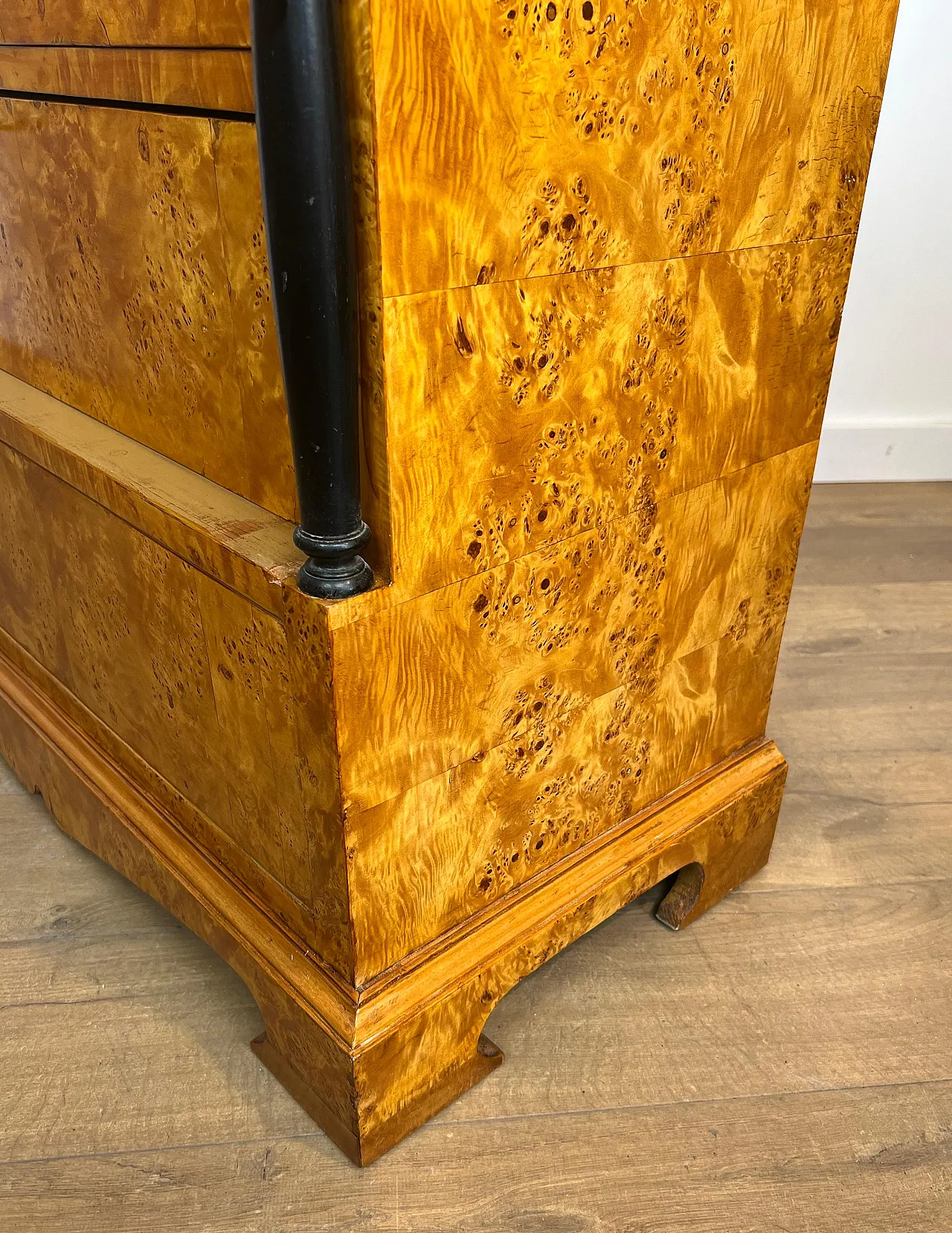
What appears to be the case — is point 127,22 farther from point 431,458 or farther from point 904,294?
point 904,294

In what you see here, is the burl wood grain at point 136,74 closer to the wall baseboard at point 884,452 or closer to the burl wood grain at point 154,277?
the burl wood grain at point 154,277

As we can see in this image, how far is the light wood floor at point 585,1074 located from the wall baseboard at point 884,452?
48.7 inches

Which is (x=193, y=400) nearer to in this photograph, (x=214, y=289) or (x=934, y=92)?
(x=214, y=289)

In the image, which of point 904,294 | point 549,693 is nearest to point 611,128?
point 549,693

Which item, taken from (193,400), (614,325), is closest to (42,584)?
(193,400)

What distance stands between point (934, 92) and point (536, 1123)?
2066 millimetres

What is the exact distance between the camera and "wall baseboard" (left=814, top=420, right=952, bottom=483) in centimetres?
235

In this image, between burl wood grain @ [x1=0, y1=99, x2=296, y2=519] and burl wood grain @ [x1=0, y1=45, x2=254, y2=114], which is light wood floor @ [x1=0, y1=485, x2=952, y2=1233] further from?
burl wood grain @ [x1=0, y1=45, x2=254, y2=114]

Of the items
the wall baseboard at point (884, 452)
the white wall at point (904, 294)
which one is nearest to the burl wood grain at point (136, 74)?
the white wall at point (904, 294)

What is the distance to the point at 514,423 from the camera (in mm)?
692

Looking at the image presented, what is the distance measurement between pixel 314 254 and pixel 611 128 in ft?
0.81

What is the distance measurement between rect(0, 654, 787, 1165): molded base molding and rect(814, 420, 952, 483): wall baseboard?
1.43m

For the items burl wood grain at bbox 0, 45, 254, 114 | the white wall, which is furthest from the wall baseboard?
burl wood grain at bbox 0, 45, 254, 114

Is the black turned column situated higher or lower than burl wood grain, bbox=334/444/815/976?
higher
